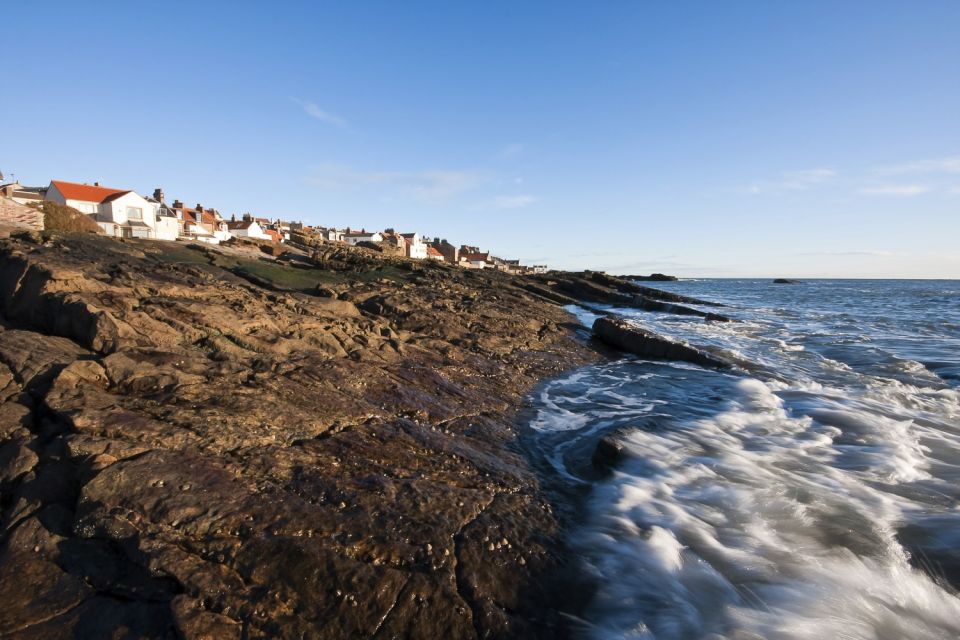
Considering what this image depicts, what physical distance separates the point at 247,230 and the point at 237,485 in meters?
76.4

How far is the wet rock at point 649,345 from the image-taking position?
12938 millimetres

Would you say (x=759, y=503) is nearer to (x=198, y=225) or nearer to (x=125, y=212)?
(x=125, y=212)

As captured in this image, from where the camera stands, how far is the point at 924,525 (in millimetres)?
5367

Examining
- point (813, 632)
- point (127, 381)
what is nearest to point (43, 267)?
point (127, 381)

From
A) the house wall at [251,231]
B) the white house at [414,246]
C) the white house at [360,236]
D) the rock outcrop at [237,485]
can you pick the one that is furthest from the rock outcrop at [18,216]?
the white house at [360,236]

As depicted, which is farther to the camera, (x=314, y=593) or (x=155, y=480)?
(x=155, y=480)

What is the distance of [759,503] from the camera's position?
577 cm

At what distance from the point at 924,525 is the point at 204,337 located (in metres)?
10.0

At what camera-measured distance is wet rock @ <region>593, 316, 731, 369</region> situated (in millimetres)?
12938

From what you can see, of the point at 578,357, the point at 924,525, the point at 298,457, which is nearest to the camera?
the point at 298,457

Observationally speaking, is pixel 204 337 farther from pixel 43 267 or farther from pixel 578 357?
pixel 578 357

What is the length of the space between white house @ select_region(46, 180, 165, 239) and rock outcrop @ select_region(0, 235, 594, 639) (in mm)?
52372

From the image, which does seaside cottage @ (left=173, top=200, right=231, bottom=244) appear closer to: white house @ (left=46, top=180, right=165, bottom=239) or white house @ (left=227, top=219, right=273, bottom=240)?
white house @ (left=227, top=219, right=273, bottom=240)

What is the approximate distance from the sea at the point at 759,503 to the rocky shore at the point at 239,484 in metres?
0.80
